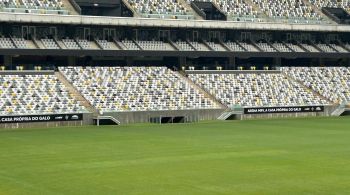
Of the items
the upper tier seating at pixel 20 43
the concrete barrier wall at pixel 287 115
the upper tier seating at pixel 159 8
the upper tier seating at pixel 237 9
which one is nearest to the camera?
the concrete barrier wall at pixel 287 115

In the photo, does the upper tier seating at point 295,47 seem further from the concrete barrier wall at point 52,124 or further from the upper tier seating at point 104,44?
the concrete barrier wall at point 52,124

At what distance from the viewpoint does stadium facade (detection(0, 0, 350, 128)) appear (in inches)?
2493

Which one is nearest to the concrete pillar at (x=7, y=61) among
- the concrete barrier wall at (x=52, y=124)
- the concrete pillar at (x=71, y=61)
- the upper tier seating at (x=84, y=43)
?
the concrete pillar at (x=71, y=61)

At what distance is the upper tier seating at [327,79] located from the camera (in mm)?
79000

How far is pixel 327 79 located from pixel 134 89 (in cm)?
2739

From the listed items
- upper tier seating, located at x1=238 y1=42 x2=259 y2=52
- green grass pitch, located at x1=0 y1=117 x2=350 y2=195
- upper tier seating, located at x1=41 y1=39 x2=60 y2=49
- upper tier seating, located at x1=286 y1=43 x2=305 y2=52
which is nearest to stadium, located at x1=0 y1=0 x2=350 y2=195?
green grass pitch, located at x1=0 y1=117 x2=350 y2=195

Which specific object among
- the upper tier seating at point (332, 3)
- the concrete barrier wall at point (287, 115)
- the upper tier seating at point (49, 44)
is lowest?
the concrete barrier wall at point (287, 115)

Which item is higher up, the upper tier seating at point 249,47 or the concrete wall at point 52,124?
the upper tier seating at point 249,47

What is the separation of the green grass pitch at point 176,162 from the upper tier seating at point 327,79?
29056mm

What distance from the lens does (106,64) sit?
77062mm

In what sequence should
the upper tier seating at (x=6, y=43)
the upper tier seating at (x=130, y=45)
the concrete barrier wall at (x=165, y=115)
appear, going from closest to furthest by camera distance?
1. the concrete barrier wall at (x=165, y=115)
2. the upper tier seating at (x=6, y=43)
3. the upper tier seating at (x=130, y=45)

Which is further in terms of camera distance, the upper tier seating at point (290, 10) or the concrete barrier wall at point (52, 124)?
the upper tier seating at point (290, 10)

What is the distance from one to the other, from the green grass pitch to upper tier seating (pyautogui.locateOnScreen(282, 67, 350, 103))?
29.1 meters

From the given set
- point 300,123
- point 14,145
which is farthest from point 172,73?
point 14,145
